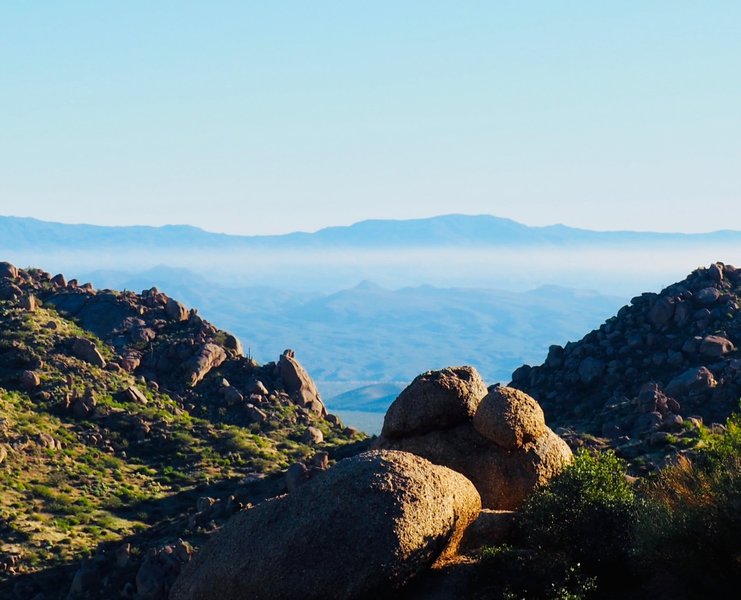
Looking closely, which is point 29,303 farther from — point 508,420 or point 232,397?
point 508,420

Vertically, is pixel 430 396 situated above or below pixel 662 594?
above

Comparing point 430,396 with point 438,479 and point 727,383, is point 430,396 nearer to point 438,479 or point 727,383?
point 438,479

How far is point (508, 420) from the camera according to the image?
105 feet

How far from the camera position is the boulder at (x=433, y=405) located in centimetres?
3353

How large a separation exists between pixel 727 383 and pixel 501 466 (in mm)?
32367

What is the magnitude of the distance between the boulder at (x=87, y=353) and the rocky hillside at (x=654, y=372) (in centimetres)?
3372

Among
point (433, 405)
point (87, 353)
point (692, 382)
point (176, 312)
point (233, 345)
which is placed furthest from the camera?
point (176, 312)

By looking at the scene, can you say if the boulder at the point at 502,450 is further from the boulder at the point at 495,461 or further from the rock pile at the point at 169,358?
the rock pile at the point at 169,358

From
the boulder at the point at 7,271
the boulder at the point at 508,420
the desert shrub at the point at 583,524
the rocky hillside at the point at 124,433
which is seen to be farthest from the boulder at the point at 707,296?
the boulder at the point at 7,271

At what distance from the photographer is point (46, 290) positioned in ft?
318

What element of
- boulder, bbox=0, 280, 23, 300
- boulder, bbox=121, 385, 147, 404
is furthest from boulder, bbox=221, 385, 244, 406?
boulder, bbox=0, 280, 23, 300

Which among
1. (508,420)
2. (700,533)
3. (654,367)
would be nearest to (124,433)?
(654,367)

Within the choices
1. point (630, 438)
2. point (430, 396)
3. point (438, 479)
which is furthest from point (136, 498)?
point (438, 479)

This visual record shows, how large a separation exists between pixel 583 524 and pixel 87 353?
202 ft
